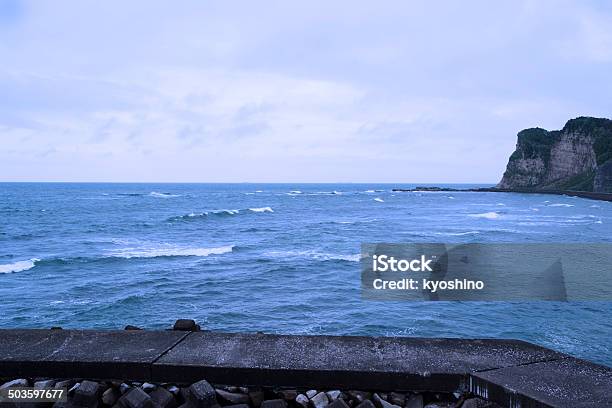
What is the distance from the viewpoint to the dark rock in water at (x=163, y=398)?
3.04 m

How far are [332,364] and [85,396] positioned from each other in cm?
169

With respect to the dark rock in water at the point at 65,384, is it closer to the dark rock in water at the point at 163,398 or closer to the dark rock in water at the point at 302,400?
the dark rock in water at the point at 163,398

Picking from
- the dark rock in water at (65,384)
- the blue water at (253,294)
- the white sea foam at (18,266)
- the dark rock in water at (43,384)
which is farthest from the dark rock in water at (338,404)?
the white sea foam at (18,266)

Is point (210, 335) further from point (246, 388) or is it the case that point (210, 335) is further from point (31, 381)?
point (31, 381)

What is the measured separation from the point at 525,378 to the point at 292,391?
5.10 ft

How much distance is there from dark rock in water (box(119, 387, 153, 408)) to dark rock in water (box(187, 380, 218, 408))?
279mm

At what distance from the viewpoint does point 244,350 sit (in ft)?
11.3

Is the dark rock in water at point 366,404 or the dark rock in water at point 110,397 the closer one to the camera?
the dark rock in water at point 366,404

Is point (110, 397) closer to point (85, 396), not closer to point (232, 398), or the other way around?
point (85, 396)

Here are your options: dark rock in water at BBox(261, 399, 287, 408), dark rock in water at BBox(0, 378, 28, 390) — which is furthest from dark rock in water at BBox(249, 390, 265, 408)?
dark rock in water at BBox(0, 378, 28, 390)

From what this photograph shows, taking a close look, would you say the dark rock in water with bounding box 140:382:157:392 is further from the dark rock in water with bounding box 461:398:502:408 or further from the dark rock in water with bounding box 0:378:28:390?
the dark rock in water with bounding box 461:398:502:408

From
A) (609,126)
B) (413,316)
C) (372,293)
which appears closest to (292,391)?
(413,316)

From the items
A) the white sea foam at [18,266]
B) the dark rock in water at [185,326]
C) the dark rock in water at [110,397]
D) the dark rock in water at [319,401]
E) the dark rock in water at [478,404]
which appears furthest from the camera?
the white sea foam at [18,266]

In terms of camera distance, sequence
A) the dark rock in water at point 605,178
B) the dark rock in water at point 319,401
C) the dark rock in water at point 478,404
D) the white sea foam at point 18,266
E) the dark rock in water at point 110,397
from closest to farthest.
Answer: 1. the dark rock in water at point 478,404
2. the dark rock in water at point 319,401
3. the dark rock in water at point 110,397
4. the white sea foam at point 18,266
5. the dark rock in water at point 605,178
